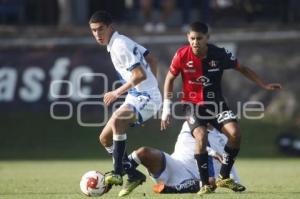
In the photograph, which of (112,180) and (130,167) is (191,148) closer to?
(130,167)

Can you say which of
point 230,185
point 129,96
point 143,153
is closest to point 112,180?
point 143,153

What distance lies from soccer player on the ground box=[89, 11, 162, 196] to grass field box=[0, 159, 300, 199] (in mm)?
287

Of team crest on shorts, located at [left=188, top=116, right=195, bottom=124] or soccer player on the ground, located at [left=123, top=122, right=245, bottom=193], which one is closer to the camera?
soccer player on the ground, located at [left=123, top=122, right=245, bottom=193]

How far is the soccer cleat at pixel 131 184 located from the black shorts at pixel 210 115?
774mm

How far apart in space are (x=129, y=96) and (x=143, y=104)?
23 cm

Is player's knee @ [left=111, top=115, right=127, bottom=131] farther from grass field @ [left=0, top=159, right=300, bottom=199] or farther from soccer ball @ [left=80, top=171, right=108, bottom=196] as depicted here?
grass field @ [left=0, top=159, right=300, bottom=199]

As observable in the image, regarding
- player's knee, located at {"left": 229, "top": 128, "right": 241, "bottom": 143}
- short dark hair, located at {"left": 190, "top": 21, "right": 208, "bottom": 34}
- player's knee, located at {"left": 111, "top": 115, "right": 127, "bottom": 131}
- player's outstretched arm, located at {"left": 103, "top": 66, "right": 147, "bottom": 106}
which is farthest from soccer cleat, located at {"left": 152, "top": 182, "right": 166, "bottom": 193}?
short dark hair, located at {"left": 190, "top": 21, "right": 208, "bottom": 34}

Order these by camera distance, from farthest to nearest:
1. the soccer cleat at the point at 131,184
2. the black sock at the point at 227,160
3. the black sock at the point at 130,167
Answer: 1. the black sock at the point at 227,160
2. the black sock at the point at 130,167
3. the soccer cleat at the point at 131,184

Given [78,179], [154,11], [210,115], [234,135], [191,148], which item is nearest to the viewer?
[234,135]

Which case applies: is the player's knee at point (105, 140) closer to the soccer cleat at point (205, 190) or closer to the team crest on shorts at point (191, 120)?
the team crest on shorts at point (191, 120)

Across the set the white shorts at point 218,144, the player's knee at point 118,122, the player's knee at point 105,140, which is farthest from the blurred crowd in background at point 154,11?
the player's knee at point 118,122

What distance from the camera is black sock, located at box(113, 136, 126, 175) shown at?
10422 mm

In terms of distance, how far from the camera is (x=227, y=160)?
10680 mm

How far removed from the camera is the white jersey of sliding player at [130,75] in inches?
418
